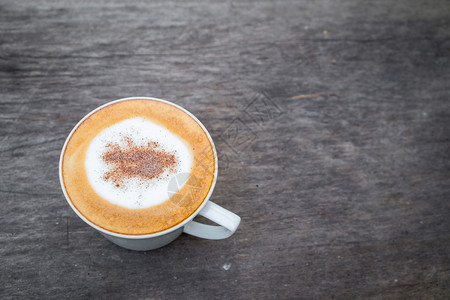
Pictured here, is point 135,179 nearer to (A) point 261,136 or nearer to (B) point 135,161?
(B) point 135,161

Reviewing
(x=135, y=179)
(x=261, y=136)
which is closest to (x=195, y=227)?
(x=135, y=179)

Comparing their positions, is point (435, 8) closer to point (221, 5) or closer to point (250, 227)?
point (221, 5)

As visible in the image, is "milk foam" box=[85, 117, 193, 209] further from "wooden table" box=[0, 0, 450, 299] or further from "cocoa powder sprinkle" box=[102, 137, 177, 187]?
"wooden table" box=[0, 0, 450, 299]

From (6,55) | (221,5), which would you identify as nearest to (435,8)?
(221,5)

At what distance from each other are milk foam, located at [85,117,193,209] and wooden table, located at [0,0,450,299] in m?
0.22

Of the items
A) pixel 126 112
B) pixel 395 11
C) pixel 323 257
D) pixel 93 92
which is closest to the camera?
pixel 126 112

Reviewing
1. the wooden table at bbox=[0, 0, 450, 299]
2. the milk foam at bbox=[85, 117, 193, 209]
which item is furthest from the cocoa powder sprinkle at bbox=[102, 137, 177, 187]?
the wooden table at bbox=[0, 0, 450, 299]

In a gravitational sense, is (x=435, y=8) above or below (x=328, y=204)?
above

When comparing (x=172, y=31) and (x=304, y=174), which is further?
(x=172, y=31)

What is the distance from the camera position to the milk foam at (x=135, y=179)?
23.2 inches

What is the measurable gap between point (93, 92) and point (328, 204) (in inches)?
26.9

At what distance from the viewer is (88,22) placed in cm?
99

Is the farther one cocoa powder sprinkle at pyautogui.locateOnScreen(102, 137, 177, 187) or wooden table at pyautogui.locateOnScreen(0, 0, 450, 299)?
wooden table at pyautogui.locateOnScreen(0, 0, 450, 299)

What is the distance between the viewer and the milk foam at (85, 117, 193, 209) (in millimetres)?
590
